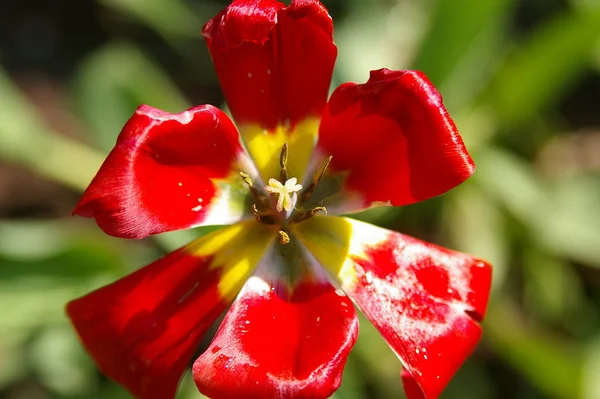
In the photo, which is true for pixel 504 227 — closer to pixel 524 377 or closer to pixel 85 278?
pixel 524 377

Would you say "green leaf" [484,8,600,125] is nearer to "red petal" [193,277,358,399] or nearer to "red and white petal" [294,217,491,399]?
"red and white petal" [294,217,491,399]

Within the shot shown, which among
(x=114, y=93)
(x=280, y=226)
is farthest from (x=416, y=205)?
(x=280, y=226)

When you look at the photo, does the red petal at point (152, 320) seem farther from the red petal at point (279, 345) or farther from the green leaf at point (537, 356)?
the green leaf at point (537, 356)

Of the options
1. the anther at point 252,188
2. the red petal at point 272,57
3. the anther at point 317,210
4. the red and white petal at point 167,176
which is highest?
the red petal at point 272,57

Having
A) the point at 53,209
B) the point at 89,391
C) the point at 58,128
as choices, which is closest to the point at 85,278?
the point at 89,391

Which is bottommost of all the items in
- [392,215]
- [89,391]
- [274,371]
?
[89,391]

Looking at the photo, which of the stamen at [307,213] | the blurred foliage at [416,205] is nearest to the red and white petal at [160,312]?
the stamen at [307,213]

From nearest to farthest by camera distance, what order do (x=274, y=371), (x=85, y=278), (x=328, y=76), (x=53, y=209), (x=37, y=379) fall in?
1. (x=274, y=371)
2. (x=328, y=76)
3. (x=85, y=278)
4. (x=37, y=379)
5. (x=53, y=209)

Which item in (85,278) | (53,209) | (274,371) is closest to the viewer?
(274,371)
